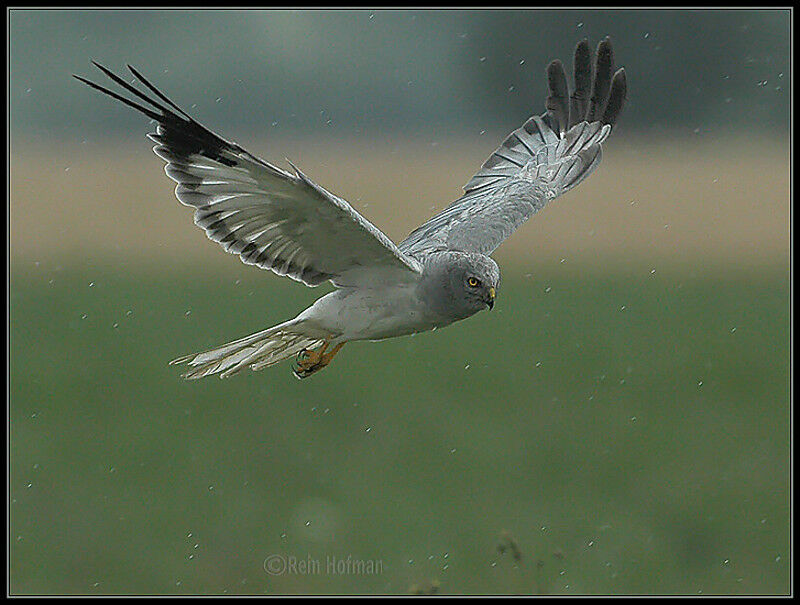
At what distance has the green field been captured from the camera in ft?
42.3

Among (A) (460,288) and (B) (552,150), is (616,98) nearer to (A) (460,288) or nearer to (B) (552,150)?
(B) (552,150)

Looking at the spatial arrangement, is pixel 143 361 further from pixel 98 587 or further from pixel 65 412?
pixel 98 587

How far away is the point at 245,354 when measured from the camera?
5820mm

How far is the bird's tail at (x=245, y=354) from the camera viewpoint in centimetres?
577

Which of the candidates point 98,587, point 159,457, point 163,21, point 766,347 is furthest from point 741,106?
point 98,587

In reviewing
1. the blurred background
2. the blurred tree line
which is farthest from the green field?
the blurred tree line

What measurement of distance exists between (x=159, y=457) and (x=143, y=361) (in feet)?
10.2

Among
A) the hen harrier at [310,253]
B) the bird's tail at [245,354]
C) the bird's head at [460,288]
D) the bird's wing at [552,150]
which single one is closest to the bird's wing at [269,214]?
the hen harrier at [310,253]

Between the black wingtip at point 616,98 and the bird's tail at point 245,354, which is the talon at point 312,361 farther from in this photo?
the black wingtip at point 616,98

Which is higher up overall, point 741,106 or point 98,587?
point 98,587

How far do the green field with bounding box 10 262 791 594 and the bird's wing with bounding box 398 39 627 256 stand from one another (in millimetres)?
3916

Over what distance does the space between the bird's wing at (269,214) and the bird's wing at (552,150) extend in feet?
3.89

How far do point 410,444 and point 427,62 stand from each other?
71.4ft

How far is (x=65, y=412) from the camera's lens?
16609mm
